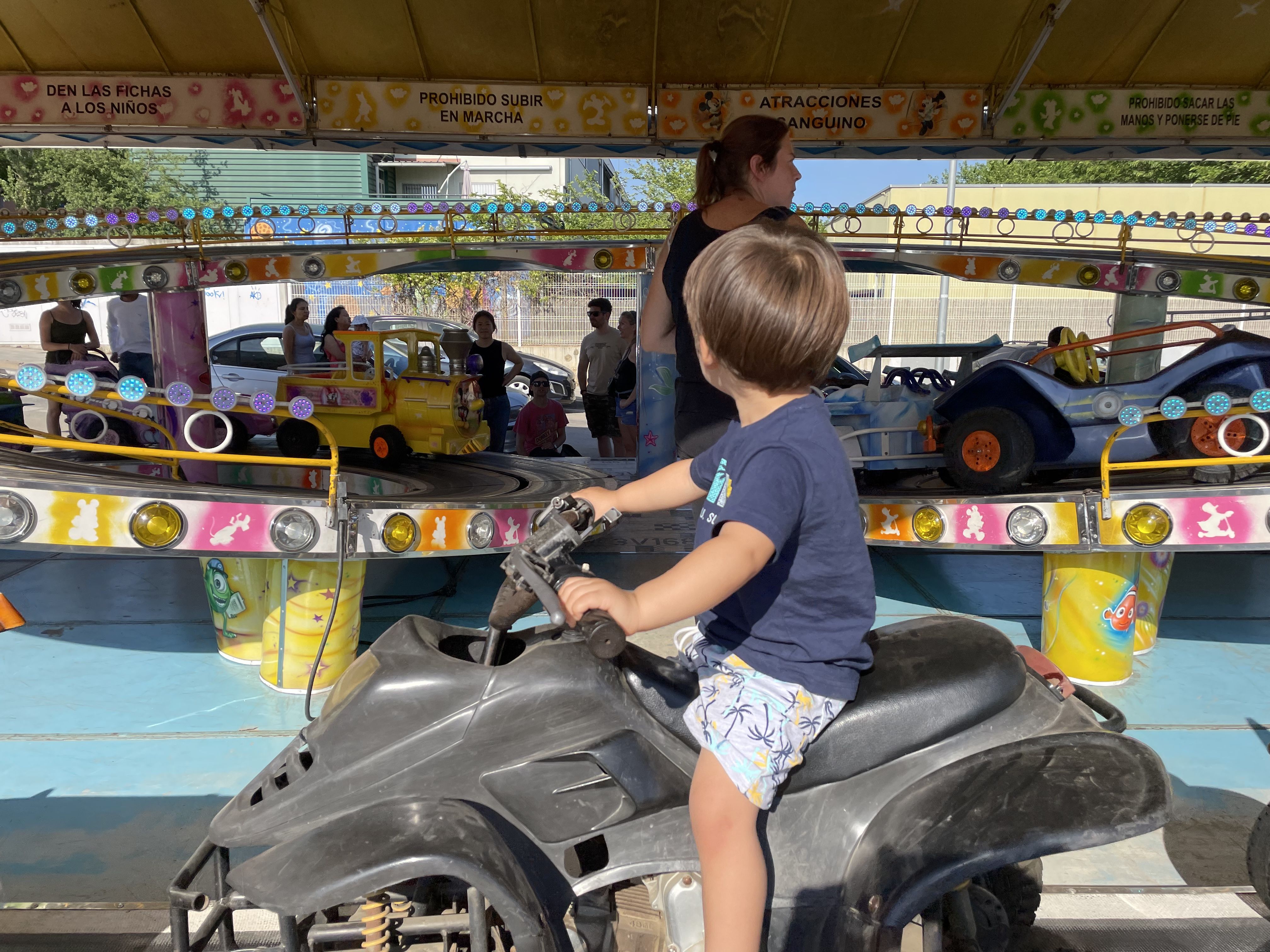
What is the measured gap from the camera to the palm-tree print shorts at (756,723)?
1.52 m

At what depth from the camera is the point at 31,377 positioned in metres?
2.83

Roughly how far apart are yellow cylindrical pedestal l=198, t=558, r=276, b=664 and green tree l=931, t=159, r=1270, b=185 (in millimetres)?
21451

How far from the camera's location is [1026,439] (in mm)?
4125

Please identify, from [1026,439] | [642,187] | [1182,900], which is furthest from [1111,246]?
[642,187]

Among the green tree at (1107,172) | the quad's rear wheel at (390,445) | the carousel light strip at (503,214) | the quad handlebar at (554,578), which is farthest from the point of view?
the green tree at (1107,172)

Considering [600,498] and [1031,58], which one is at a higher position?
[1031,58]

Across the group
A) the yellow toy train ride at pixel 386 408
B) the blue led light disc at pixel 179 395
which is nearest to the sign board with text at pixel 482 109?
the yellow toy train ride at pixel 386 408

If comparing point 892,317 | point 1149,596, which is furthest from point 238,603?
point 892,317

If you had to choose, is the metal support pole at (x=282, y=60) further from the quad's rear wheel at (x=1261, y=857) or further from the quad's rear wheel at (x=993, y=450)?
the quad's rear wheel at (x=1261, y=857)

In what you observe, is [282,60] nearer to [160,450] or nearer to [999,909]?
[160,450]

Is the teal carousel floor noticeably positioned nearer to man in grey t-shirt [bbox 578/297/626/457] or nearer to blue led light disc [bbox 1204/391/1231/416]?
blue led light disc [bbox 1204/391/1231/416]

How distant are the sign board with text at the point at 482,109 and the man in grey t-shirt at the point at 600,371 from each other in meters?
3.22

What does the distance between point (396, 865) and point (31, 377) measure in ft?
7.23

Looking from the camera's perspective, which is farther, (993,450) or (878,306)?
(878,306)
